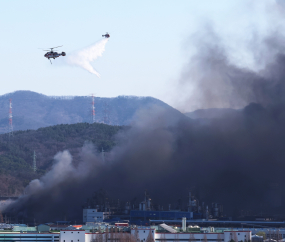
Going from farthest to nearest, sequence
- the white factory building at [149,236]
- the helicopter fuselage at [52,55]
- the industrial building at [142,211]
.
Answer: the industrial building at [142,211] → the helicopter fuselage at [52,55] → the white factory building at [149,236]

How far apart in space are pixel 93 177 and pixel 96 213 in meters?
15.7

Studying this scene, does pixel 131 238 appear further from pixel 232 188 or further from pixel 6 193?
pixel 6 193

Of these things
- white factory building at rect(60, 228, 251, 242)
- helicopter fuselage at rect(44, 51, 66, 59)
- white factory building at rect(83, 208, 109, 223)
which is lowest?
white factory building at rect(60, 228, 251, 242)

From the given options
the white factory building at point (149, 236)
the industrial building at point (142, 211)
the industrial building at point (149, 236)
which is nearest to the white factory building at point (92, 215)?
the industrial building at point (142, 211)

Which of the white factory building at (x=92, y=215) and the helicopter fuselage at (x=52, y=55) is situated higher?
the helicopter fuselage at (x=52, y=55)

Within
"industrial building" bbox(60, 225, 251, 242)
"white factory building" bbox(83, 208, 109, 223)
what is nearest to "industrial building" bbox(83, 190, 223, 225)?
"white factory building" bbox(83, 208, 109, 223)

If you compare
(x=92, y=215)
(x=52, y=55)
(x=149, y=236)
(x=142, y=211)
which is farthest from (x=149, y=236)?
(x=92, y=215)

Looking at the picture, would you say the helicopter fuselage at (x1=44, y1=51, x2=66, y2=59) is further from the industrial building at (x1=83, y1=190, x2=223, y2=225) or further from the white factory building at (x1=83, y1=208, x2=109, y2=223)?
the white factory building at (x1=83, y1=208, x2=109, y2=223)

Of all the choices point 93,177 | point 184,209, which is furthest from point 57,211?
point 184,209

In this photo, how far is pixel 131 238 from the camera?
66500 mm

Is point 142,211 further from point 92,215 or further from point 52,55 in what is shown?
point 52,55

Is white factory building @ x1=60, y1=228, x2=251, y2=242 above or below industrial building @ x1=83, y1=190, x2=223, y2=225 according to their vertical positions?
below

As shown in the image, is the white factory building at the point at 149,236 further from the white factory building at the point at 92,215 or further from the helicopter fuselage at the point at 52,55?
the white factory building at the point at 92,215

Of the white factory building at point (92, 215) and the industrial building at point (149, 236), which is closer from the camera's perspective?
the industrial building at point (149, 236)
